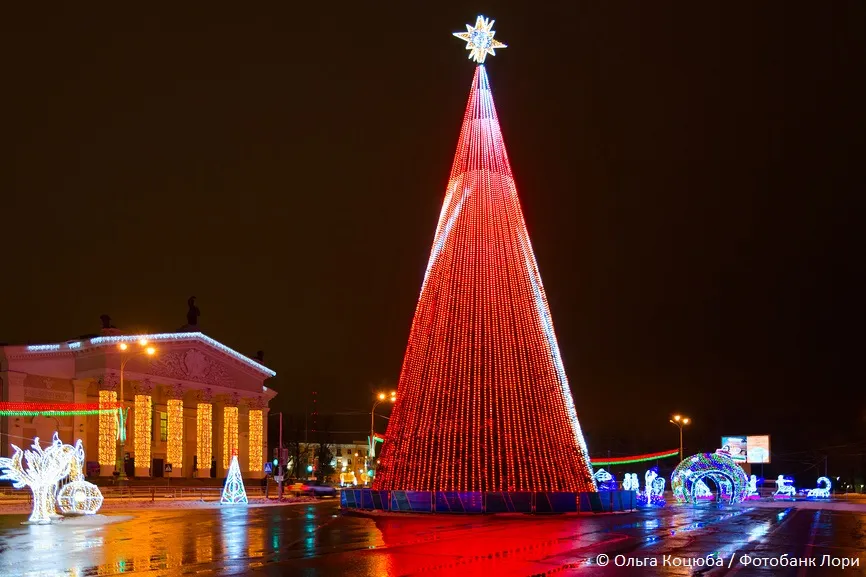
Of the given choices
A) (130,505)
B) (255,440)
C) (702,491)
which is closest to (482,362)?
(130,505)

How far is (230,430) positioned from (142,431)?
10157mm

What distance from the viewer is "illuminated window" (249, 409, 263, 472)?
70.0 meters

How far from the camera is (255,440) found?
70375 millimetres

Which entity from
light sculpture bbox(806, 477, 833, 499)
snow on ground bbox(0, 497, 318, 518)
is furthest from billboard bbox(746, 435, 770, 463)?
snow on ground bbox(0, 497, 318, 518)

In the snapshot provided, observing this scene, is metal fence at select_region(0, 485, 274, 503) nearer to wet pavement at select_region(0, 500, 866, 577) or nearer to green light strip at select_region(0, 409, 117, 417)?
green light strip at select_region(0, 409, 117, 417)

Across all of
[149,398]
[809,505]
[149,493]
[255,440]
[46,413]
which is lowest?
[809,505]

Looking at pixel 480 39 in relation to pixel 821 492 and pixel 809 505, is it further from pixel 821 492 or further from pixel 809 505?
pixel 821 492

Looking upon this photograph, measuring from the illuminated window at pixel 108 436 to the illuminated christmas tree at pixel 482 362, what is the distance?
32555 mm

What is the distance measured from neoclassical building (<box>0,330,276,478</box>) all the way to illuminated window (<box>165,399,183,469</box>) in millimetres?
66

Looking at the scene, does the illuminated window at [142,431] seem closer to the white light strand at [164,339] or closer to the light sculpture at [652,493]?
the white light strand at [164,339]

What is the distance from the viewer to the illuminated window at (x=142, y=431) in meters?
58.1

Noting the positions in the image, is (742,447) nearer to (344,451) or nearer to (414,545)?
(414,545)

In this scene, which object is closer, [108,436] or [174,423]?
[108,436]

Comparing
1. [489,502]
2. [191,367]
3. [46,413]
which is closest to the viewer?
[489,502]
